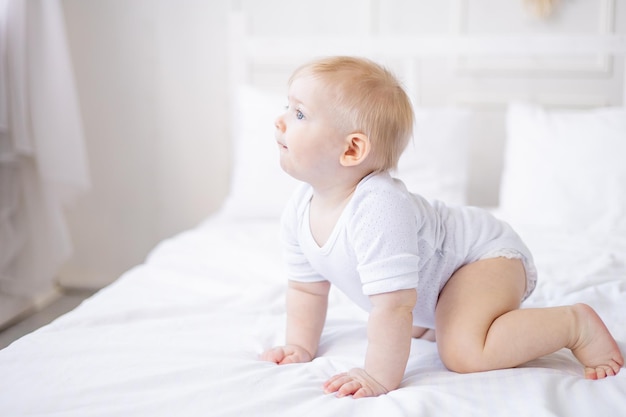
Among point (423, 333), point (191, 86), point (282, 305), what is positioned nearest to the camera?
point (423, 333)

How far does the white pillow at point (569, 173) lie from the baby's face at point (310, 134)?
42.5 inches

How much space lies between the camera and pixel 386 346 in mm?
1018

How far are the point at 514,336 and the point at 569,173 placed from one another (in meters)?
1.05

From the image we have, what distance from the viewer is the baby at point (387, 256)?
102 cm

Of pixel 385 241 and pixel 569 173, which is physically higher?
pixel 385 241

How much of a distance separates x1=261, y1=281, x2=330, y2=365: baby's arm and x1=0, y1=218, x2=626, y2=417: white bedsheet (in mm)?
30

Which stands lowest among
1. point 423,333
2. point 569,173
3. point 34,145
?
point 423,333

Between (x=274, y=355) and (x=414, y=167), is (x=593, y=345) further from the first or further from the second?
(x=414, y=167)

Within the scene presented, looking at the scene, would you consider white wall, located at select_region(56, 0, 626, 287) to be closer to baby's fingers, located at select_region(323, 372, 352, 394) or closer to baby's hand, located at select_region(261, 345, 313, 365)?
baby's hand, located at select_region(261, 345, 313, 365)

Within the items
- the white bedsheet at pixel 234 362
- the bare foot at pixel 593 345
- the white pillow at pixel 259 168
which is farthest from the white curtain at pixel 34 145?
the bare foot at pixel 593 345

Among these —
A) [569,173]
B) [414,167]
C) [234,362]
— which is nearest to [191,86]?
[414,167]

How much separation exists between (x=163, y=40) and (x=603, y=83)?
1.61m

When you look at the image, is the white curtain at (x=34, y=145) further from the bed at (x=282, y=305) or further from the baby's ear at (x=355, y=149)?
the baby's ear at (x=355, y=149)

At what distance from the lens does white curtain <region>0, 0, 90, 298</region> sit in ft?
7.18
